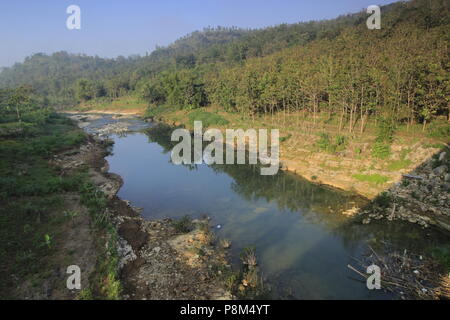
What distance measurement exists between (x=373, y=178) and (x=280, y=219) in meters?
8.89

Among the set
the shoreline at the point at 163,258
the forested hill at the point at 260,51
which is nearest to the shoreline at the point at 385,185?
the shoreline at the point at 163,258

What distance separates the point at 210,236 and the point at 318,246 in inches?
237

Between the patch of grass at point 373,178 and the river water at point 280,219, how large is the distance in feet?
6.37

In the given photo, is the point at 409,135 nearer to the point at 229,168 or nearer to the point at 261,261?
the point at 229,168

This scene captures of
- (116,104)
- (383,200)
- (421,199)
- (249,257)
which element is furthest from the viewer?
(116,104)

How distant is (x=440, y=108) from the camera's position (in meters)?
27.0

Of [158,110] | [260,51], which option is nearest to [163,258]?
[158,110]

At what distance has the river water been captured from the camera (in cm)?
1347

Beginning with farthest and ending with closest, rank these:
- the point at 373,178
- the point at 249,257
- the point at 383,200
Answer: the point at 373,178 → the point at 383,200 → the point at 249,257

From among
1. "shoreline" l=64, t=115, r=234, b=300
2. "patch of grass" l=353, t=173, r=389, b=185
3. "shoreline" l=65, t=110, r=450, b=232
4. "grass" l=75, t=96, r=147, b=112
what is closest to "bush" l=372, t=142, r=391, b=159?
"shoreline" l=65, t=110, r=450, b=232

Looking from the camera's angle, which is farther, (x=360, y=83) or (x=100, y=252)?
(x=360, y=83)

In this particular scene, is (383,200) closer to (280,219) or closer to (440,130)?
(280,219)

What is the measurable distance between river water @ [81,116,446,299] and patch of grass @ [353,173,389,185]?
1.94m

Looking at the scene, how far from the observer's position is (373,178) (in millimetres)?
22891
